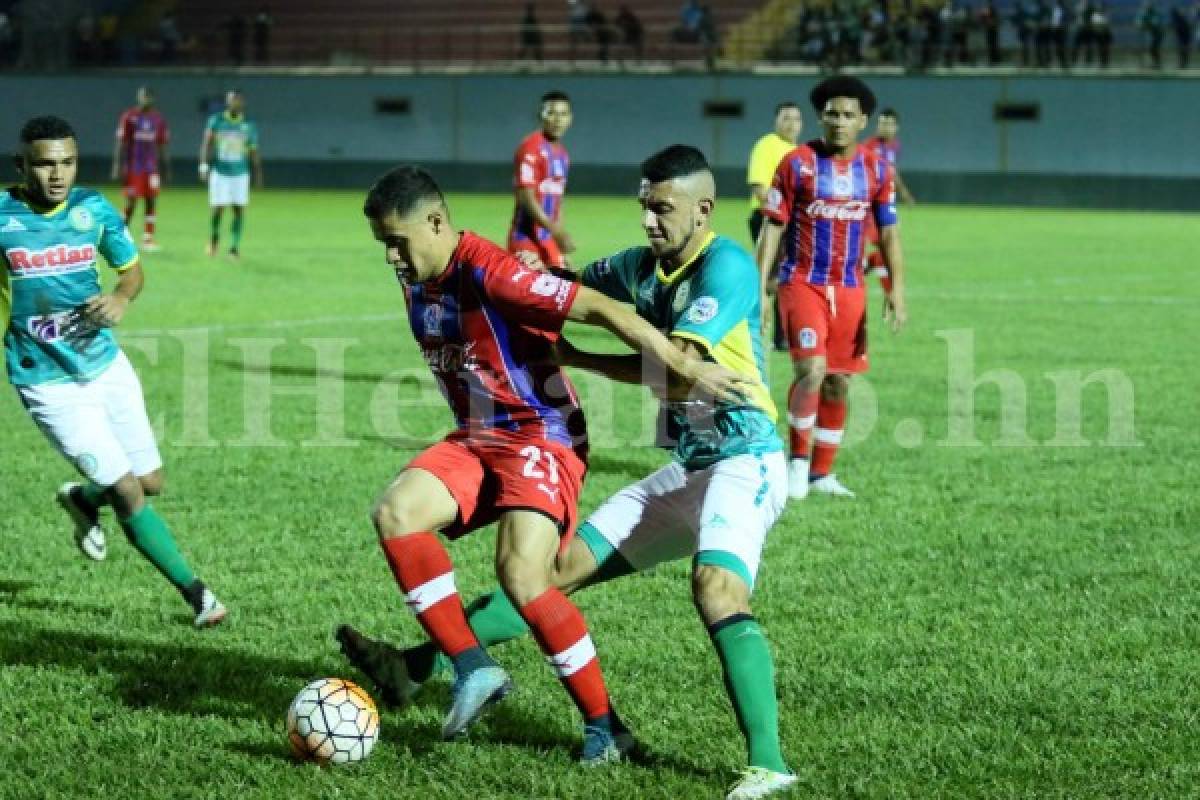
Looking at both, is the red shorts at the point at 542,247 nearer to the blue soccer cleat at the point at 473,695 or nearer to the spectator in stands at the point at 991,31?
the blue soccer cleat at the point at 473,695

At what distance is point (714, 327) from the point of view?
205 inches

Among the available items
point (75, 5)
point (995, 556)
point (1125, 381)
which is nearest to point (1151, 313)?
point (1125, 381)

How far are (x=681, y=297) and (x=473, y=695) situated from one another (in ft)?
4.44

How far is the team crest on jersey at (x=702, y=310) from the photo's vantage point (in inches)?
206

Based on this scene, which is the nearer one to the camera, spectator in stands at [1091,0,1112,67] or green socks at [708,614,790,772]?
green socks at [708,614,790,772]

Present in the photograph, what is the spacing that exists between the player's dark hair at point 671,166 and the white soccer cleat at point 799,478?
4595mm

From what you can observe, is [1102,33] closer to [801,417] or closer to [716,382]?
[801,417]

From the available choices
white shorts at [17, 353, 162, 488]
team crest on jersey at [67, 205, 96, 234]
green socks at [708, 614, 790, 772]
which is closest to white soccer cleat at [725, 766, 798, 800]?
green socks at [708, 614, 790, 772]

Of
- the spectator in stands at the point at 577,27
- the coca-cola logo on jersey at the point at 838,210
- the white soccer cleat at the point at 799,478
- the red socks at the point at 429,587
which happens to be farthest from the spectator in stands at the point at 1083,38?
the red socks at the point at 429,587

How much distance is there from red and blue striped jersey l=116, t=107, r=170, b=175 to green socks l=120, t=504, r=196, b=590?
2186 cm

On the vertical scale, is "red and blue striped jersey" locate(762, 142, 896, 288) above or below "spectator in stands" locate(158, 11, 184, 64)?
below

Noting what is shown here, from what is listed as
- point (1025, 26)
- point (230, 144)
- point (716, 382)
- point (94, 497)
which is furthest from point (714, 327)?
point (1025, 26)

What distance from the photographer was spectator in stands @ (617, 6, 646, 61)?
45625 millimetres

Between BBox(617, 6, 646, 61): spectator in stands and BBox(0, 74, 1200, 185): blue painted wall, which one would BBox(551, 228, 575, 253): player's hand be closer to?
BBox(0, 74, 1200, 185): blue painted wall
